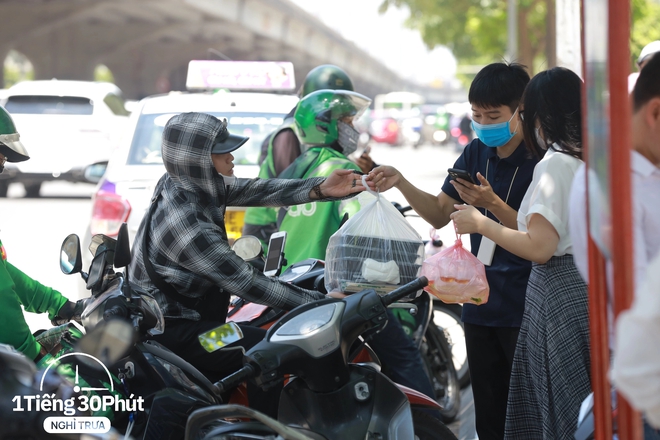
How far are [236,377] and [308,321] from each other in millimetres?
296

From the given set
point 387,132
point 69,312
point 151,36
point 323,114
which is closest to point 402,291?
point 69,312

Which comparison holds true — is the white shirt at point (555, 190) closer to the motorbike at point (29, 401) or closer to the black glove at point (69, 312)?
the motorbike at point (29, 401)

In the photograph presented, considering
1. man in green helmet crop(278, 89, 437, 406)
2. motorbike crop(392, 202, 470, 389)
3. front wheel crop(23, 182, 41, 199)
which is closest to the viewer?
man in green helmet crop(278, 89, 437, 406)

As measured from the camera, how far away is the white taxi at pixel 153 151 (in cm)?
639

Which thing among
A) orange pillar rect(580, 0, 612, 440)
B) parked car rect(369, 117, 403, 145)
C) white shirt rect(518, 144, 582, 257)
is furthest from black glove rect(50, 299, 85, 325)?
parked car rect(369, 117, 403, 145)

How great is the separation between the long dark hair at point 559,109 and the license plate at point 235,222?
11.8 ft

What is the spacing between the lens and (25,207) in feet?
52.4

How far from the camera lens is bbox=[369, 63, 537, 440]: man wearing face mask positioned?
3.58 m

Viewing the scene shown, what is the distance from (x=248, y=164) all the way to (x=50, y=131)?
10275 millimetres

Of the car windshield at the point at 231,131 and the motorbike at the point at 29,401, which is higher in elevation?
the car windshield at the point at 231,131

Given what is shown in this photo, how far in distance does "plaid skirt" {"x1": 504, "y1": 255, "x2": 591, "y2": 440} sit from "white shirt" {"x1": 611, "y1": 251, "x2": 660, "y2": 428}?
135cm

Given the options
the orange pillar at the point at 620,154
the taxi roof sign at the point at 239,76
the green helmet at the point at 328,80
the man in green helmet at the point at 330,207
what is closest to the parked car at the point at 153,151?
the green helmet at the point at 328,80

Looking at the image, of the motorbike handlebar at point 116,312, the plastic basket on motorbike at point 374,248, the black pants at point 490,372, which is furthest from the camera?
the black pants at point 490,372

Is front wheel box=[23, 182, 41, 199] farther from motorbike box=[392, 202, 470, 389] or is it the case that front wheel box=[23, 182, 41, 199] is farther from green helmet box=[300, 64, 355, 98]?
motorbike box=[392, 202, 470, 389]
